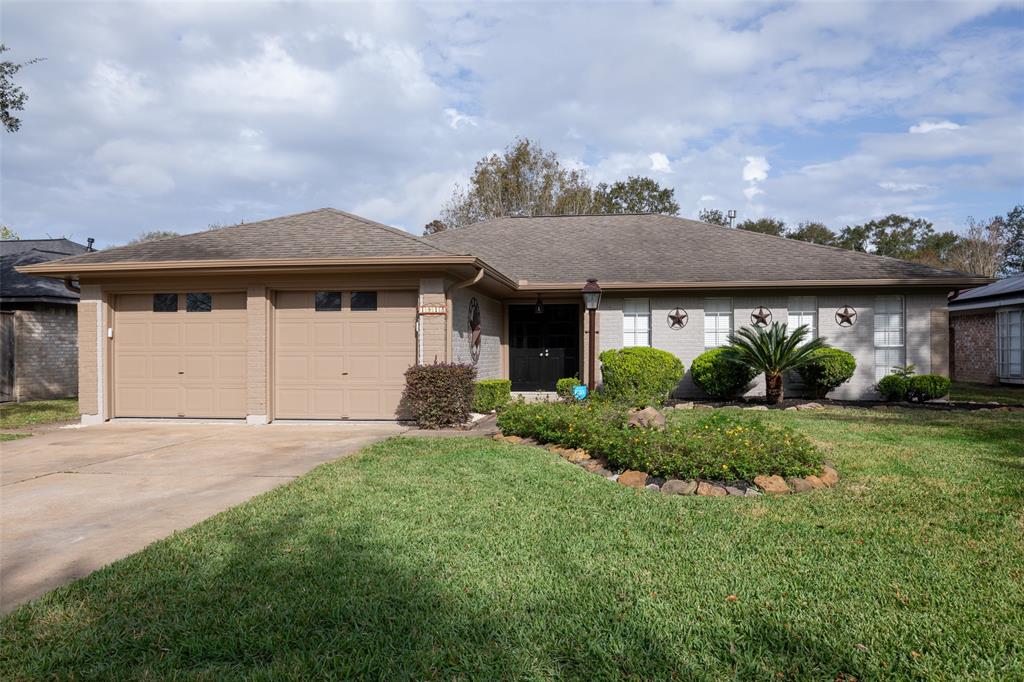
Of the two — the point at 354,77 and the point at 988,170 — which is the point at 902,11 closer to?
the point at 354,77

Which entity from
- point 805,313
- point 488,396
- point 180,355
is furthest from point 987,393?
point 180,355

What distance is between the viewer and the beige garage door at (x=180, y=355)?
1064 centimetres

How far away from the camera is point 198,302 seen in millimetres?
10812

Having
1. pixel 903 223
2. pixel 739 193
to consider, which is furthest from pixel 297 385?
pixel 903 223

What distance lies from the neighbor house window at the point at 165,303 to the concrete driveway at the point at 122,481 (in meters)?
2.10

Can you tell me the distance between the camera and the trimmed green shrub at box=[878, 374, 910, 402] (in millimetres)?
12602

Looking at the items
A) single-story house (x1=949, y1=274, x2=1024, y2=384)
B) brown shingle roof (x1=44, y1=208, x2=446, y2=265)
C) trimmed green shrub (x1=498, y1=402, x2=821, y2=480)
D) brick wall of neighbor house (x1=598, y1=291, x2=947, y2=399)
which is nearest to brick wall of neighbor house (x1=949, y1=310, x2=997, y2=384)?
single-story house (x1=949, y1=274, x2=1024, y2=384)

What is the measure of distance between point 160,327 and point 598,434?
336 inches

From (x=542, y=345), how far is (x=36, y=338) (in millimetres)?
12897

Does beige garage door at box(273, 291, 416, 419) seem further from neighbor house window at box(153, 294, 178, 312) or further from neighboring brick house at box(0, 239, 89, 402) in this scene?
neighboring brick house at box(0, 239, 89, 402)

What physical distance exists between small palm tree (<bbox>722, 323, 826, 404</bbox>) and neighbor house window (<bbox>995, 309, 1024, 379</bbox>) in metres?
9.03

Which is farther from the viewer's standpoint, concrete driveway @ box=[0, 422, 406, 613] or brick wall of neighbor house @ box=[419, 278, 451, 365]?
brick wall of neighbor house @ box=[419, 278, 451, 365]

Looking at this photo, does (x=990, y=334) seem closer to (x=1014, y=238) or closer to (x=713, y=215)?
(x=713, y=215)

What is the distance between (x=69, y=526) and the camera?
15.0ft
